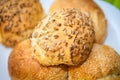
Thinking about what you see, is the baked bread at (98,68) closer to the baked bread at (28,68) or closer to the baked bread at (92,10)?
the baked bread at (28,68)

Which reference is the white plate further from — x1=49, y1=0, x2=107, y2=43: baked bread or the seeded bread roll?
the seeded bread roll

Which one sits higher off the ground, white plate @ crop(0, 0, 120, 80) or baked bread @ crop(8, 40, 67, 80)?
white plate @ crop(0, 0, 120, 80)

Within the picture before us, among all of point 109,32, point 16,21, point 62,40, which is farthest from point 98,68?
point 16,21

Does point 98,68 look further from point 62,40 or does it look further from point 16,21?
point 16,21

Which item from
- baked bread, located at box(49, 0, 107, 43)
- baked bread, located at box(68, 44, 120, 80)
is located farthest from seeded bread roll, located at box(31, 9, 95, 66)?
baked bread, located at box(49, 0, 107, 43)

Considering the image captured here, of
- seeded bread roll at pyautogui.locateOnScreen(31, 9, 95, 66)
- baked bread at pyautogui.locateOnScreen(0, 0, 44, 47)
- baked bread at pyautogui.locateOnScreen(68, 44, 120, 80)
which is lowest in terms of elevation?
baked bread at pyautogui.locateOnScreen(68, 44, 120, 80)

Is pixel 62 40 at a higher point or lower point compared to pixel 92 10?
lower
